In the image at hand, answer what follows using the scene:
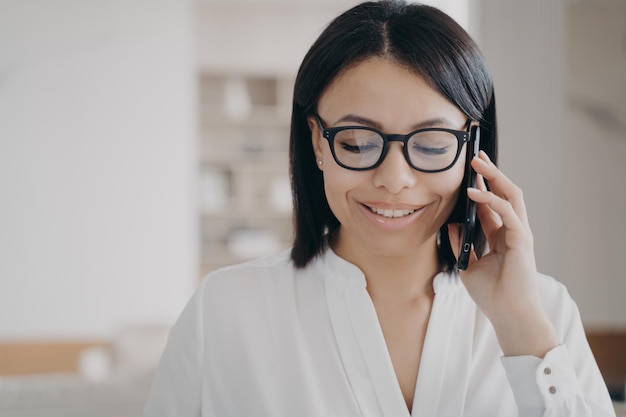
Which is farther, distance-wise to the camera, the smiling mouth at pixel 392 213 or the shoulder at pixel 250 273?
the shoulder at pixel 250 273

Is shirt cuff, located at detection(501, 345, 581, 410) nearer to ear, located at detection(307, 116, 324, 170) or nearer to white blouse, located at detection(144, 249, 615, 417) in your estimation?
white blouse, located at detection(144, 249, 615, 417)

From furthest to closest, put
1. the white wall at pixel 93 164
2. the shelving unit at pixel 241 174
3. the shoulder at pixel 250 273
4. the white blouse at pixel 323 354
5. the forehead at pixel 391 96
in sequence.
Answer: the shelving unit at pixel 241 174 < the white wall at pixel 93 164 < the shoulder at pixel 250 273 < the white blouse at pixel 323 354 < the forehead at pixel 391 96

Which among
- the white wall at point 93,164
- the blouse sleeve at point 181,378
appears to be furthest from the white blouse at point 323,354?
the white wall at point 93,164

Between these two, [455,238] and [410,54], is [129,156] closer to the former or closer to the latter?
[455,238]

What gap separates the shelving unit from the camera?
6605 mm

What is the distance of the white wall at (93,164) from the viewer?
6133 millimetres

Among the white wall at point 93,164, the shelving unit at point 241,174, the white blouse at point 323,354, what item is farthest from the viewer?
the shelving unit at point 241,174

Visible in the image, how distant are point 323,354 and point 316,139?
38cm

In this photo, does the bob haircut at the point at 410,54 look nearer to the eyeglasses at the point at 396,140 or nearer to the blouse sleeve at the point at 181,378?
the eyeglasses at the point at 396,140

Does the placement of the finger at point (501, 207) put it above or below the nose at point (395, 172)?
below

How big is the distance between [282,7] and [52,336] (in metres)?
3.56

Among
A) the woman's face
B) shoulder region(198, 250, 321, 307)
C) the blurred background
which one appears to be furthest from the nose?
the blurred background

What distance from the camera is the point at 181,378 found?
4.18 ft

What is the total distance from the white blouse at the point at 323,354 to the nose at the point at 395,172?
0.24m
